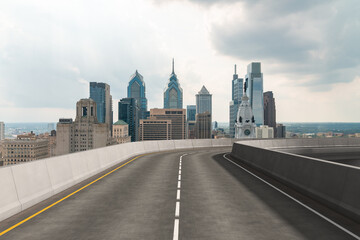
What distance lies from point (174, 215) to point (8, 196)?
466 cm

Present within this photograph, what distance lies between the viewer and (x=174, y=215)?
8828 mm

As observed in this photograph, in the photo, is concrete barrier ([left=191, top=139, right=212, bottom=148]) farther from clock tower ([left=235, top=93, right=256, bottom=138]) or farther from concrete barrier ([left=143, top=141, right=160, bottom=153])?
clock tower ([left=235, top=93, right=256, bottom=138])

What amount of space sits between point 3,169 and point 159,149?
29.5 m

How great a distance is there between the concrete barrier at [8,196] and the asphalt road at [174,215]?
271 mm

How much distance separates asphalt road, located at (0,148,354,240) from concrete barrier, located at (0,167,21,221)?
0.89ft

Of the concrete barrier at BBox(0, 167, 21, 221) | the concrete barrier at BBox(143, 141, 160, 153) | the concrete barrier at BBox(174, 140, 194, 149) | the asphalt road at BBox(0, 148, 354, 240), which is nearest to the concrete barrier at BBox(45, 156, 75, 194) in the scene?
the asphalt road at BBox(0, 148, 354, 240)

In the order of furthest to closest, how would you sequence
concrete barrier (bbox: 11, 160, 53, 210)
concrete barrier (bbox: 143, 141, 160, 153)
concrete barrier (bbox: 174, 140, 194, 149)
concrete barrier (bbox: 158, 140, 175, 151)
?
concrete barrier (bbox: 174, 140, 194, 149) < concrete barrier (bbox: 158, 140, 175, 151) < concrete barrier (bbox: 143, 141, 160, 153) < concrete barrier (bbox: 11, 160, 53, 210)

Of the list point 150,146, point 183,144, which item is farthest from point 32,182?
point 183,144

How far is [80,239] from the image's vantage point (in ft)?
22.7

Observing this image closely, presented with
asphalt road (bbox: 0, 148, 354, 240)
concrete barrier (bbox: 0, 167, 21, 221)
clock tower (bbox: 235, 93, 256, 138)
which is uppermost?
clock tower (bbox: 235, 93, 256, 138)

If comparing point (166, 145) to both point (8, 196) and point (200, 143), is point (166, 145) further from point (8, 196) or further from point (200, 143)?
point (8, 196)

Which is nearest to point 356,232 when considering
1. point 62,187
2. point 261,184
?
point 261,184

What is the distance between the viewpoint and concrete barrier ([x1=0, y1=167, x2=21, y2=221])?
8.78 meters

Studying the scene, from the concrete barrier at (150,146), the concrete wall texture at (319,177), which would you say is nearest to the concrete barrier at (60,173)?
the concrete wall texture at (319,177)
